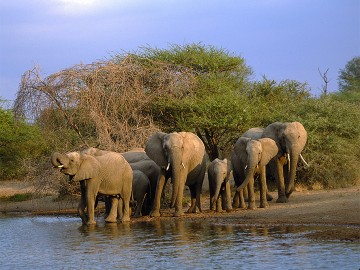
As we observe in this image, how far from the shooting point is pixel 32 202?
26.5 meters

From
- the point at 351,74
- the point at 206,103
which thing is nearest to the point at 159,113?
the point at 206,103

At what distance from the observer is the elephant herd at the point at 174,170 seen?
62.8 feet

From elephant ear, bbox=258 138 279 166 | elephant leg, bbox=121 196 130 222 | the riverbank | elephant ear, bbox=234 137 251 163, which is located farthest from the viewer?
elephant ear, bbox=234 137 251 163

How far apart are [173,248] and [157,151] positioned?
5.95m

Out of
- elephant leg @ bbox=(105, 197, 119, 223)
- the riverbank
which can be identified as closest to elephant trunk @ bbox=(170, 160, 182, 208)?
Result: the riverbank

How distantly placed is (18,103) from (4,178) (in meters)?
11.6

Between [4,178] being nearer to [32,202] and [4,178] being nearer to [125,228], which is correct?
[32,202]

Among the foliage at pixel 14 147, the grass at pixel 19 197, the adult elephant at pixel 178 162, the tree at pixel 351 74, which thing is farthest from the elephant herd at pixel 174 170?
the tree at pixel 351 74

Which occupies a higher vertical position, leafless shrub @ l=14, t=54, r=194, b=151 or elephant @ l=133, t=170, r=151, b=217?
leafless shrub @ l=14, t=54, r=194, b=151

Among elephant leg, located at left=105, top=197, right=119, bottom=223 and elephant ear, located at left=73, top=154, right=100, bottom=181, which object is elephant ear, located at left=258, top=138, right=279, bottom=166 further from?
elephant ear, located at left=73, top=154, right=100, bottom=181

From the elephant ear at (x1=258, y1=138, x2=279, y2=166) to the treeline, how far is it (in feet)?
12.1

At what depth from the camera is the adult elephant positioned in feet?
66.6

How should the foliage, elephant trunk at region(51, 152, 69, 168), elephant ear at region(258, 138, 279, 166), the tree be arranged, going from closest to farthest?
elephant trunk at region(51, 152, 69, 168) < elephant ear at region(258, 138, 279, 166) < the foliage < the tree

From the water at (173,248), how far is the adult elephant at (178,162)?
1217 mm
